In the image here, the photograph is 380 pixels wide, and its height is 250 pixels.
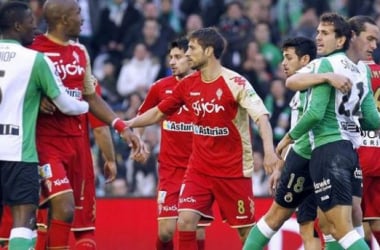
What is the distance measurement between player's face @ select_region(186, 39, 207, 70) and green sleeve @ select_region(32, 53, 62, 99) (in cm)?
201

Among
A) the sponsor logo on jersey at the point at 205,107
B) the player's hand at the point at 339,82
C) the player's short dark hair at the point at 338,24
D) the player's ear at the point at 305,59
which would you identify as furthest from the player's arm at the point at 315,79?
the player's ear at the point at 305,59

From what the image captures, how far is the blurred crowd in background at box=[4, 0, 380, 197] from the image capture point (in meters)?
19.8

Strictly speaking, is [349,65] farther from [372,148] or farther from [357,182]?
[372,148]

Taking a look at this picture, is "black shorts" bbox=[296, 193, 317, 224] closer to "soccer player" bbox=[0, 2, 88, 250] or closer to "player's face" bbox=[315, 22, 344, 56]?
"player's face" bbox=[315, 22, 344, 56]

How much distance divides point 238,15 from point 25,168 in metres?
9.81

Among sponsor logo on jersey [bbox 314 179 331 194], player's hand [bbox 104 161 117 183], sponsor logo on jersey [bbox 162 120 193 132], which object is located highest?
sponsor logo on jersey [bbox 162 120 193 132]

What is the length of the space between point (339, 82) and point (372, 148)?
2.11 meters

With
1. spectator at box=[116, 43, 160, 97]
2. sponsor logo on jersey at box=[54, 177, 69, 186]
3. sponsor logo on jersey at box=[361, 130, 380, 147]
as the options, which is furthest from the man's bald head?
spectator at box=[116, 43, 160, 97]

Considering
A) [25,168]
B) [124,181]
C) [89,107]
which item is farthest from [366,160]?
[124,181]

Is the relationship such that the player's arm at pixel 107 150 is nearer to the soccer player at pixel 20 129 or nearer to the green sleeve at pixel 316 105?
the soccer player at pixel 20 129

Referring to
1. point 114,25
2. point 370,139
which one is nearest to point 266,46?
point 114,25

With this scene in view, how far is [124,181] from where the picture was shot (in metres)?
18.9

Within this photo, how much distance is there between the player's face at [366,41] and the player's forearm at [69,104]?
3.08 m

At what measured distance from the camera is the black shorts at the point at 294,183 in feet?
41.2
